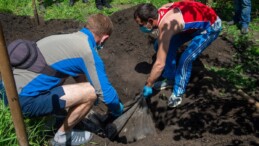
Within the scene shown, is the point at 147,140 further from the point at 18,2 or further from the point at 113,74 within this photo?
the point at 18,2

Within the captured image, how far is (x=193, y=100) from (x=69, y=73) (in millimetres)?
1820

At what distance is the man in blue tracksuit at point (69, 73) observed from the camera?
3.31 metres

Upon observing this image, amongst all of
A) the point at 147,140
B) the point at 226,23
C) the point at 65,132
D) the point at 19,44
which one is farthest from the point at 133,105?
the point at 226,23

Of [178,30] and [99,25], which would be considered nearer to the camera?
[99,25]

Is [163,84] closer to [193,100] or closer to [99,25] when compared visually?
[193,100]

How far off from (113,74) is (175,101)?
1529 mm

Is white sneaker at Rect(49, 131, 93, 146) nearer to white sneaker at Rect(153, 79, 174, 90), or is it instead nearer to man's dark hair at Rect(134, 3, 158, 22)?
white sneaker at Rect(153, 79, 174, 90)

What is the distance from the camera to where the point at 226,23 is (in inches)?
293

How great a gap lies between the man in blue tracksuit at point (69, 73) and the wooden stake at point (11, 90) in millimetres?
753

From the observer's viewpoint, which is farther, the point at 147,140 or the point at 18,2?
the point at 18,2

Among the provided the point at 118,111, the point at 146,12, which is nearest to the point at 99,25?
the point at 146,12

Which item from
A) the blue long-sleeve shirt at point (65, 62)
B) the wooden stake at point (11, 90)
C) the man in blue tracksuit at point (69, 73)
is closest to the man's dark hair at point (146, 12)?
the man in blue tracksuit at point (69, 73)

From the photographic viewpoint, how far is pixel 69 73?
3.46 meters

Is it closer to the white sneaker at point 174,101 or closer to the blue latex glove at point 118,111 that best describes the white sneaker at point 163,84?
the white sneaker at point 174,101
